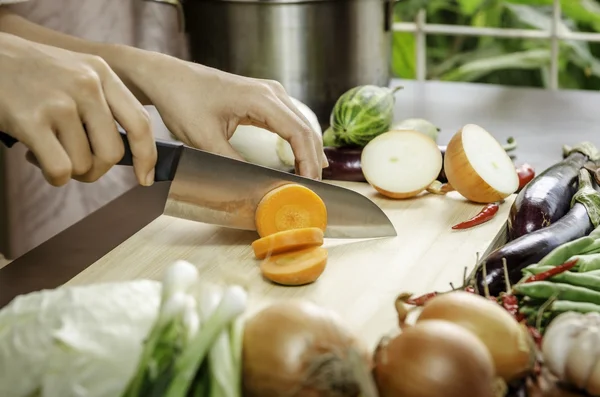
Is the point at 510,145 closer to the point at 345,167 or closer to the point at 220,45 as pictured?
the point at 345,167

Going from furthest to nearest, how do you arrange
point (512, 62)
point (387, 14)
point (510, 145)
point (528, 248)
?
point (512, 62)
point (387, 14)
point (510, 145)
point (528, 248)

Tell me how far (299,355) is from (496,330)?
0.28 meters

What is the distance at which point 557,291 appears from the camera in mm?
1506

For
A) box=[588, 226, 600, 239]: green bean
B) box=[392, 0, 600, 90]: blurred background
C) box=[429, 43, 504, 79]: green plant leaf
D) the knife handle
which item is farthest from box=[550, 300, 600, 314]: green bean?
box=[429, 43, 504, 79]: green plant leaf

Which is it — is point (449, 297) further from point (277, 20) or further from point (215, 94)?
point (277, 20)

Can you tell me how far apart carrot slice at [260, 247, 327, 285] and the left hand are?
309mm

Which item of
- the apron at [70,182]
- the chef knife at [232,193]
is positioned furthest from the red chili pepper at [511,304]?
the apron at [70,182]

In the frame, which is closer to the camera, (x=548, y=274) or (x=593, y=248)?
(x=548, y=274)

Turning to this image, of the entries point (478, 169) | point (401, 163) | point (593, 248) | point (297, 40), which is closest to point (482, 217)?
point (478, 169)

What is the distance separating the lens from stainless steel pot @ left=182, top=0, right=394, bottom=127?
98.0 inches

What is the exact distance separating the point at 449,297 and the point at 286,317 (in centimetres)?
25

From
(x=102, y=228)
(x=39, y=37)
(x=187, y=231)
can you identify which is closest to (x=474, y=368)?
(x=187, y=231)

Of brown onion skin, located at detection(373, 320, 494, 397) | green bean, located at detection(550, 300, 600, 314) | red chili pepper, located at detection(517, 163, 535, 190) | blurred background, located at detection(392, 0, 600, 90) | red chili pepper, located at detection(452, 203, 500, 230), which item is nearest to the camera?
brown onion skin, located at detection(373, 320, 494, 397)

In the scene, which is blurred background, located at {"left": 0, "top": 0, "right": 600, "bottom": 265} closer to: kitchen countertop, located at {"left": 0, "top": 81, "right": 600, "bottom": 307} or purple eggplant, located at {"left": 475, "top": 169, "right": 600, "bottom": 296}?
kitchen countertop, located at {"left": 0, "top": 81, "right": 600, "bottom": 307}
